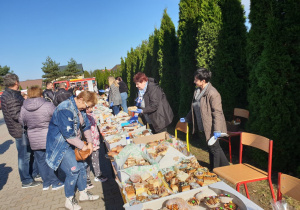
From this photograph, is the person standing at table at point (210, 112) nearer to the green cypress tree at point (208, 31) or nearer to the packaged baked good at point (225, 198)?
the packaged baked good at point (225, 198)

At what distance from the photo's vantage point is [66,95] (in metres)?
4.09

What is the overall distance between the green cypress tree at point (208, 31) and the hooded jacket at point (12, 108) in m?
4.07

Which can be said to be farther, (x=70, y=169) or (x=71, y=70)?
(x=71, y=70)

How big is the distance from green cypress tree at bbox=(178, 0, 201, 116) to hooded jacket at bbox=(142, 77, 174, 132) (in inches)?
105

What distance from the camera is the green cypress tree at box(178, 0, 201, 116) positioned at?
19.0ft

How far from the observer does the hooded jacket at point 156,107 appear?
3.45m

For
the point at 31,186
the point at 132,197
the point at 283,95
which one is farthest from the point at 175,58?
the point at 132,197

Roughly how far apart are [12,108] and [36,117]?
28.6 inches

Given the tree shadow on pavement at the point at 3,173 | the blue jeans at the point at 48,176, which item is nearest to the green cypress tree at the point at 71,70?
the tree shadow on pavement at the point at 3,173

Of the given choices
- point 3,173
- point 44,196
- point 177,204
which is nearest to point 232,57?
point 177,204

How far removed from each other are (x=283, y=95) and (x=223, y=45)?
6.06 ft

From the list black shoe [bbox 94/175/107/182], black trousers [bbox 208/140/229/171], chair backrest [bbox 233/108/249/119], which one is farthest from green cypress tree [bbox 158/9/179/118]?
black trousers [bbox 208/140/229/171]

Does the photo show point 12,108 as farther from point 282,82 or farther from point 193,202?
point 282,82

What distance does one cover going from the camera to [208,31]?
188 inches
